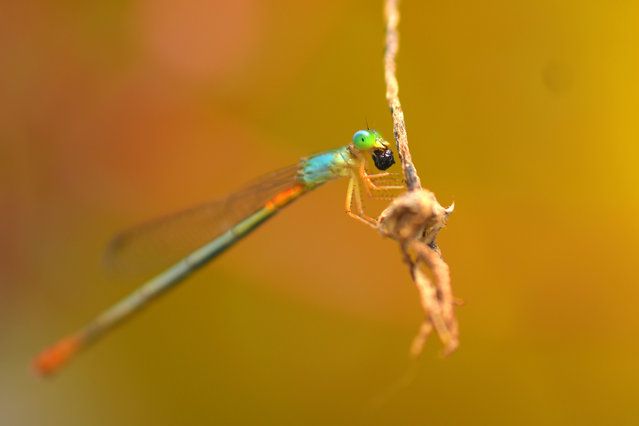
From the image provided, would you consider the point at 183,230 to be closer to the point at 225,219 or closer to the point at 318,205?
the point at 225,219

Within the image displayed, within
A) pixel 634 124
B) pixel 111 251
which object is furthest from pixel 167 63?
pixel 634 124

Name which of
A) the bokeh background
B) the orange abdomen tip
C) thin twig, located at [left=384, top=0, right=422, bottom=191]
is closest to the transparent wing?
the bokeh background

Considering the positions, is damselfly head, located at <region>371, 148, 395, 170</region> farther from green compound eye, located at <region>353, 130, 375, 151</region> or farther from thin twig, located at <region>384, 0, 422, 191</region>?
thin twig, located at <region>384, 0, 422, 191</region>

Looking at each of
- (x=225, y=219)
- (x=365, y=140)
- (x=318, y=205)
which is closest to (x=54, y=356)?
(x=225, y=219)

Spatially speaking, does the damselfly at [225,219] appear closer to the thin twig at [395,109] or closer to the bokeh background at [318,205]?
the bokeh background at [318,205]

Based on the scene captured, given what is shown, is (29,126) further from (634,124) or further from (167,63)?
(634,124)
